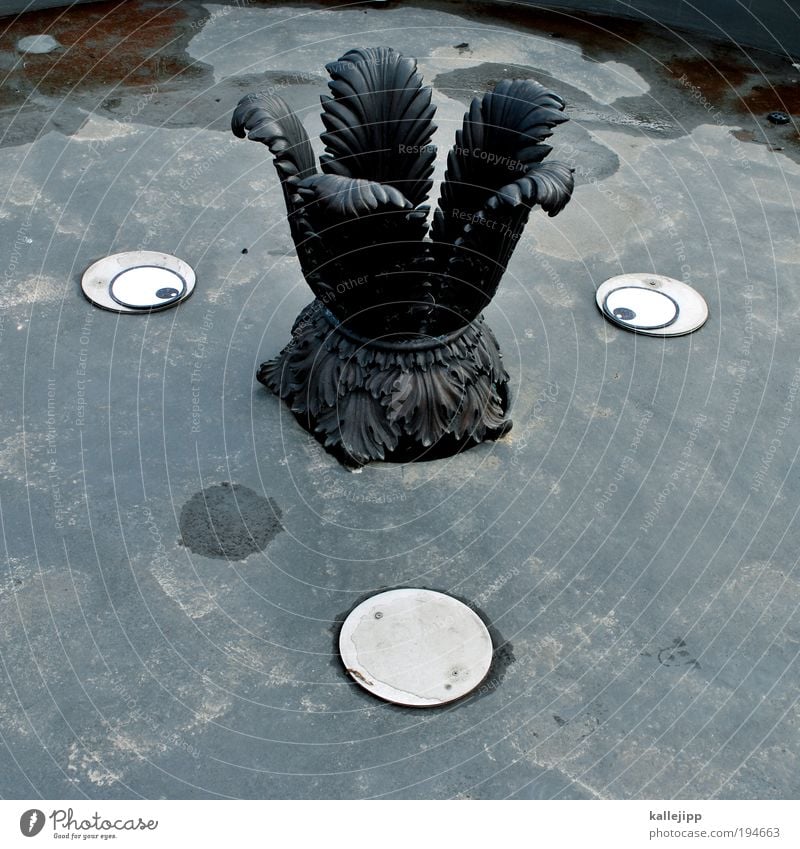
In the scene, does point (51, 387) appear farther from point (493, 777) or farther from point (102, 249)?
point (493, 777)

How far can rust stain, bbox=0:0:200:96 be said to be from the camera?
1145 centimetres

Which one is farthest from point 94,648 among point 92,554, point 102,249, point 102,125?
point 102,125

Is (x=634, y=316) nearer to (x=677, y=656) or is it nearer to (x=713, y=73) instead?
(x=677, y=656)

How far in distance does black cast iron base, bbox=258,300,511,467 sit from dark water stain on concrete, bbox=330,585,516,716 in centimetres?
122

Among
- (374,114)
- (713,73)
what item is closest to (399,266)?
(374,114)

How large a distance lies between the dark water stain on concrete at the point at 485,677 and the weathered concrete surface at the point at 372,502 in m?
0.03

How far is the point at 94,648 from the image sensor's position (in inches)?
244

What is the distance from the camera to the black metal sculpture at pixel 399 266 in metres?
6.89

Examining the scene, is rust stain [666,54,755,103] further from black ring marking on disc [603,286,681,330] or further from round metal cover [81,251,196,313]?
round metal cover [81,251,196,313]

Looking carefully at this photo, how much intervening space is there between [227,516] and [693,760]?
3.31m

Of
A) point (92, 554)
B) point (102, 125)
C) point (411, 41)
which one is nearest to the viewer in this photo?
point (92, 554)

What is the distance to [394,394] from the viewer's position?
730 centimetres

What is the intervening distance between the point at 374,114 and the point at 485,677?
13.1ft

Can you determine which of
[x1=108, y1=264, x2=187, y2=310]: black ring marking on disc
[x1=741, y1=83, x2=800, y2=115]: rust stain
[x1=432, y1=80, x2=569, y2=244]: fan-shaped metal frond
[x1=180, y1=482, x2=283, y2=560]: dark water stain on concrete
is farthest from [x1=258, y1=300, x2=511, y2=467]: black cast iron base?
[x1=741, y1=83, x2=800, y2=115]: rust stain
